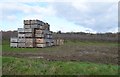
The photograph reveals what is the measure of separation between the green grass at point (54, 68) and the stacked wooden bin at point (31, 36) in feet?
38.9

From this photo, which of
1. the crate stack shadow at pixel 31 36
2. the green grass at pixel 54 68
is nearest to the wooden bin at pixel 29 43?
the crate stack shadow at pixel 31 36

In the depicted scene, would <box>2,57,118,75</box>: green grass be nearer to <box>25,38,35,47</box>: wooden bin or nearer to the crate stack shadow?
<box>25,38,35,47</box>: wooden bin

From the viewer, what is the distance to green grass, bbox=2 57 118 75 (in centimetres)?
1148

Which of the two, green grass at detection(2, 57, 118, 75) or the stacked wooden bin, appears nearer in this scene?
green grass at detection(2, 57, 118, 75)

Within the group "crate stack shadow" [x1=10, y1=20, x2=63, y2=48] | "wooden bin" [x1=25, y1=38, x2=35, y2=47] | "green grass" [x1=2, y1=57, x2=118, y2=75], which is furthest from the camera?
"crate stack shadow" [x1=10, y1=20, x2=63, y2=48]

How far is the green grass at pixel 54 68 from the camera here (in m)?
11.5

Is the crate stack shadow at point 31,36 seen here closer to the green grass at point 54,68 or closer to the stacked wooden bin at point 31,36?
the stacked wooden bin at point 31,36

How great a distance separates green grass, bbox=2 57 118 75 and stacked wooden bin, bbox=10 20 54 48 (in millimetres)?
11845

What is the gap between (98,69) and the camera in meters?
11.6

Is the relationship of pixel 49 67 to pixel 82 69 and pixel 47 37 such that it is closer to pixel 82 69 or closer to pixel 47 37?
pixel 82 69

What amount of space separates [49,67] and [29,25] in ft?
45.4

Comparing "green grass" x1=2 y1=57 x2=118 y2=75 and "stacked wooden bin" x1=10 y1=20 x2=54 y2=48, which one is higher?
"stacked wooden bin" x1=10 y1=20 x2=54 y2=48

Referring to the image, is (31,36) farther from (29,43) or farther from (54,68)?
(54,68)

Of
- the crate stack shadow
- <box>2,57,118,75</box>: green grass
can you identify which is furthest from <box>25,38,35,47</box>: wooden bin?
<box>2,57,118,75</box>: green grass
